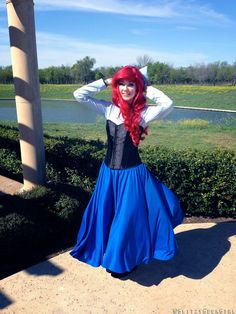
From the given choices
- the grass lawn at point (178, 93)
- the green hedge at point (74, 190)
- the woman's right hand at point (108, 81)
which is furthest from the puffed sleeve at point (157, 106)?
the grass lawn at point (178, 93)

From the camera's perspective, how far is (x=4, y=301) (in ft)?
9.07

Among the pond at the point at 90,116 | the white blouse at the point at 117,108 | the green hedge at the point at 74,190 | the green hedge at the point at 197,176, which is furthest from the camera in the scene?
the pond at the point at 90,116

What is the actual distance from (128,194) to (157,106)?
78cm

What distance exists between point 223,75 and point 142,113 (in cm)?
6623

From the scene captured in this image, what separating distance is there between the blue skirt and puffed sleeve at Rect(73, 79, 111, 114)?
0.56 meters

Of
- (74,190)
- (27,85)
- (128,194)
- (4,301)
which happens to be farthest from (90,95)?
(4,301)

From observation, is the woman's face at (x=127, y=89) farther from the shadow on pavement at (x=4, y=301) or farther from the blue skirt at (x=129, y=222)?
the shadow on pavement at (x=4, y=301)

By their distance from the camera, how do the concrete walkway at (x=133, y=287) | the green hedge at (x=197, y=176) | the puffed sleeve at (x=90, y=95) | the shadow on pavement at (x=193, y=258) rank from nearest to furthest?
the concrete walkway at (x=133, y=287) < the puffed sleeve at (x=90, y=95) < the shadow on pavement at (x=193, y=258) < the green hedge at (x=197, y=176)

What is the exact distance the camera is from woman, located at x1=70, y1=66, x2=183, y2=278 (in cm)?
279

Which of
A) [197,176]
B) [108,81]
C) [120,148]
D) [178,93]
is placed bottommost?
[178,93]

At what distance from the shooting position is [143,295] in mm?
2838

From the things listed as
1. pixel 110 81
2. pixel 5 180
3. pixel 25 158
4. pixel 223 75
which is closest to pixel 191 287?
pixel 110 81

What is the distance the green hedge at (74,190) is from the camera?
138 inches

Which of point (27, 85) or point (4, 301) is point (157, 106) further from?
point (4, 301)
